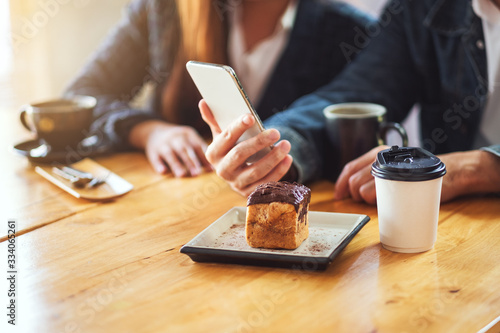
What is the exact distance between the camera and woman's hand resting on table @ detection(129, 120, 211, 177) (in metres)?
1.38

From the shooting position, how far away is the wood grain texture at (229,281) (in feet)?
2.33

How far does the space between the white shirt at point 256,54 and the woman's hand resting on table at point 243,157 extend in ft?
2.50

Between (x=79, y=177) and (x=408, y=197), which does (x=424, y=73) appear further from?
(x=79, y=177)

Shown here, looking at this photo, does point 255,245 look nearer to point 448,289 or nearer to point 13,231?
point 448,289

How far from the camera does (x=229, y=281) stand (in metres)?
0.82

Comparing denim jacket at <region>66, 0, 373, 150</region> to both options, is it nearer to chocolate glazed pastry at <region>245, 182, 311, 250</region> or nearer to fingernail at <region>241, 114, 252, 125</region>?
fingernail at <region>241, 114, 252, 125</region>

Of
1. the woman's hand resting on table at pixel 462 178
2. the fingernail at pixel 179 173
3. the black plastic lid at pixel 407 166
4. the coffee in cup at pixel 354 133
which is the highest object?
the black plastic lid at pixel 407 166

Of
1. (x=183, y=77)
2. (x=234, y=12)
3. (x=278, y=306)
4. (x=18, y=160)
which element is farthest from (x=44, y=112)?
(x=278, y=306)

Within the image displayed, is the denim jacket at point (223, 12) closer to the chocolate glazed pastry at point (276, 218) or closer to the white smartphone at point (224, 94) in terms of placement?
the white smartphone at point (224, 94)

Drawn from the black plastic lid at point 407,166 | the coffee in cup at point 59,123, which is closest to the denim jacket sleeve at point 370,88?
the black plastic lid at point 407,166

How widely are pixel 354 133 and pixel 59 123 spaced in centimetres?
76

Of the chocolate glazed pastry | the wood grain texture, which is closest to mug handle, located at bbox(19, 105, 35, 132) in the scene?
the wood grain texture

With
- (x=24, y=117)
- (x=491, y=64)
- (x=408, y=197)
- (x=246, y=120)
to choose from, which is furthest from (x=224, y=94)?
(x=491, y=64)

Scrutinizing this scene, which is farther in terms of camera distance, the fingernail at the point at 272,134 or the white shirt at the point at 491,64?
the white shirt at the point at 491,64
